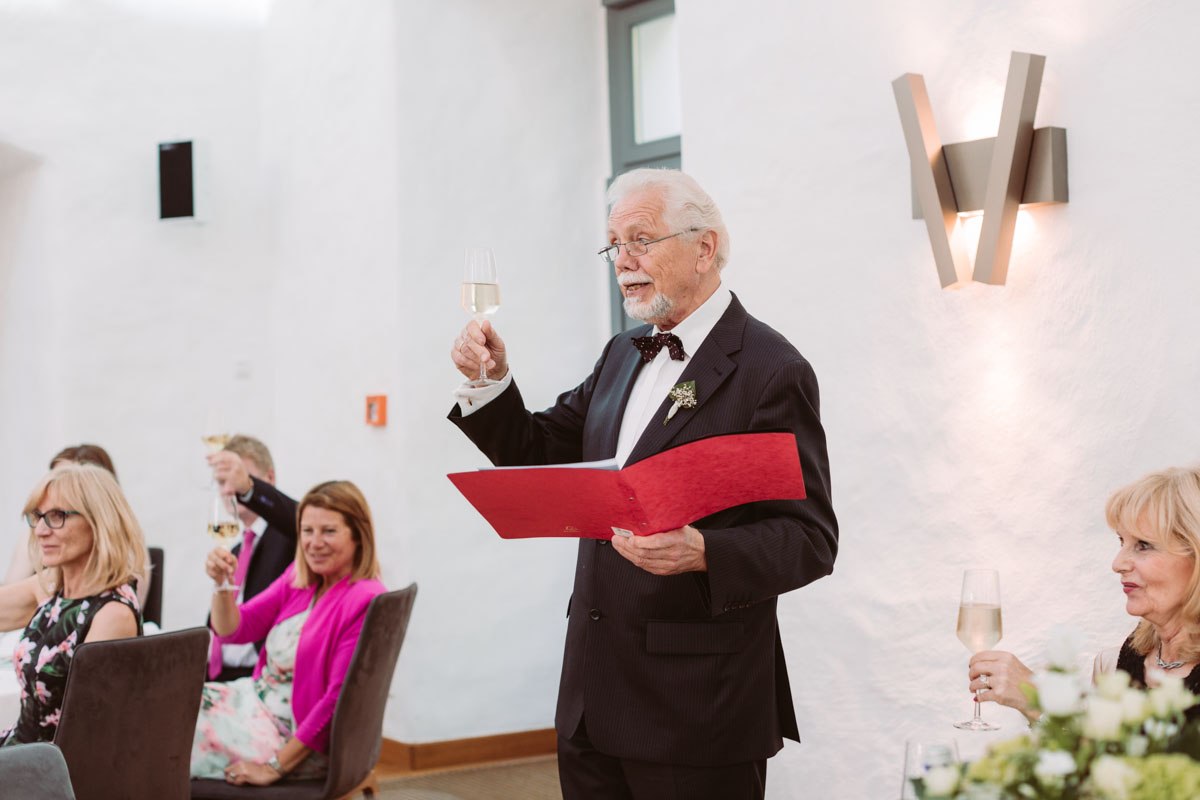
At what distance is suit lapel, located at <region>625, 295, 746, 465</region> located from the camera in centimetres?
214

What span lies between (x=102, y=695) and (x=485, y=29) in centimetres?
385

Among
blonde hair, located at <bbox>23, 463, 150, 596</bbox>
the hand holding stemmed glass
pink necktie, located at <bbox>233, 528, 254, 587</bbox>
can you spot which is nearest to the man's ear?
the hand holding stemmed glass

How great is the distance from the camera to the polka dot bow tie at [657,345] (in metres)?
2.24

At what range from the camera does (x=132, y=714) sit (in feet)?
9.27

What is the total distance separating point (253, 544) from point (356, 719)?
4.36 ft

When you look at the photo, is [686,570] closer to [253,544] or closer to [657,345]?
[657,345]

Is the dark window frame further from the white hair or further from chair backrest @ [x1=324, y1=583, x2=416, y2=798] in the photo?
the white hair

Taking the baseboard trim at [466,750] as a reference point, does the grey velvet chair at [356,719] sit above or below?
above

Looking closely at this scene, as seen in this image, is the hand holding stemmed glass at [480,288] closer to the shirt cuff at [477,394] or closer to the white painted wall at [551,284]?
the shirt cuff at [477,394]

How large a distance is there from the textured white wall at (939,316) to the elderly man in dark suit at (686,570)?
3.69 ft

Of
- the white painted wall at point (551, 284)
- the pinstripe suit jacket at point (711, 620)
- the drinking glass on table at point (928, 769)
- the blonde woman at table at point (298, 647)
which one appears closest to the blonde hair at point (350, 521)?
the blonde woman at table at point (298, 647)

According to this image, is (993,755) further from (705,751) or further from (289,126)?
(289,126)

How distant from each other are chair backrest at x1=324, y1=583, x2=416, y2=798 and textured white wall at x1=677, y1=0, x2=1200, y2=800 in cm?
124

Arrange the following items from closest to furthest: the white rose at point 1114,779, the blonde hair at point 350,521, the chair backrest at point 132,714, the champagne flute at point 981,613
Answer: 1. the white rose at point 1114,779
2. the champagne flute at point 981,613
3. the chair backrest at point 132,714
4. the blonde hair at point 350,521
